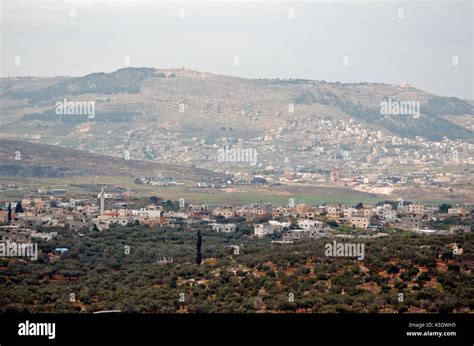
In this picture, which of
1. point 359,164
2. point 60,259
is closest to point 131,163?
point 359,164

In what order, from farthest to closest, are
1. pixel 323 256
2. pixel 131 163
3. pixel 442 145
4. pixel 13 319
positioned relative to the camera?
pixel 442 145 < pixel 131 163 < pixel 323 256 < pixel 13 319

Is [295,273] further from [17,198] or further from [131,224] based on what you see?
[17,198]

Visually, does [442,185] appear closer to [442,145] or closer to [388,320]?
[442,145]

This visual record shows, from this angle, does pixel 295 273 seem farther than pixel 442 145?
No

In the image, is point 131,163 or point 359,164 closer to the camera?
point 131,163

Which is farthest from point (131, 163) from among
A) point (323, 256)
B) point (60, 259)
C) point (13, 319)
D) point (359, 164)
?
point (13, 319)

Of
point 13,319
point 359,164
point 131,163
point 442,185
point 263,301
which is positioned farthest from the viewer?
point 359,164

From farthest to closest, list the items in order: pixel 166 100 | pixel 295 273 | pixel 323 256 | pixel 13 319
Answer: pixel 166 100 → pixel 323 256 → pixel 295 273 → pixel 13 319

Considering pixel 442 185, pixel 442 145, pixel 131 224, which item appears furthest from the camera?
pixel 442 145
